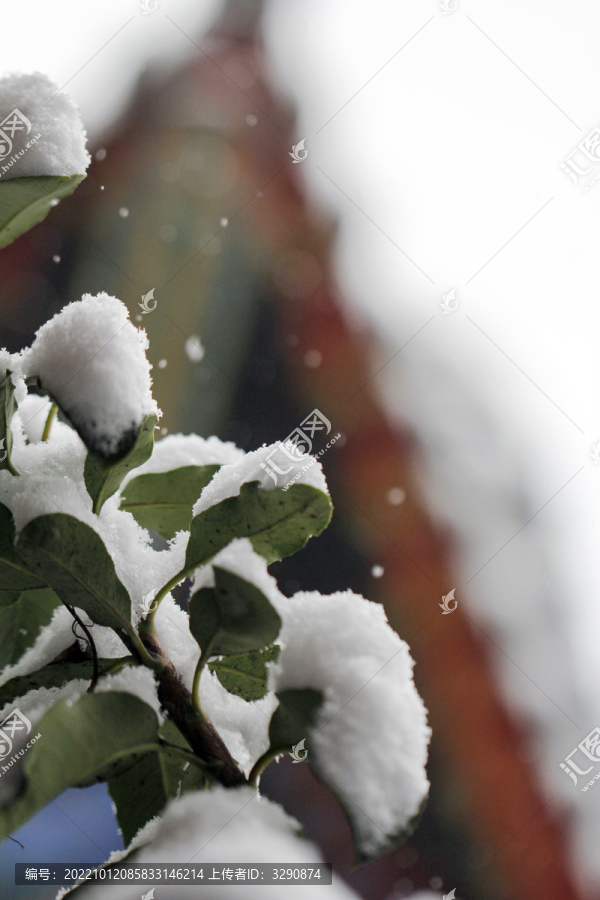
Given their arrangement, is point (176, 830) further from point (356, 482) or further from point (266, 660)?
point (356, 482)

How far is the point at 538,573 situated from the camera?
1.75 meters

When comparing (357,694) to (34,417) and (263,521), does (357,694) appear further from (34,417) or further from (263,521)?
(34,417)

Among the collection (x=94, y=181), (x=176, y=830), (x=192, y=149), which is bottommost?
(x=176, y=830)

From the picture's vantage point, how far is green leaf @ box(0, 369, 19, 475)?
34cm

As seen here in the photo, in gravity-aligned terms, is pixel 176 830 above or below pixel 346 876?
above

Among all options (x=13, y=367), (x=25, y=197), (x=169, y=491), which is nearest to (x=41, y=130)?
(x=25, y=197)

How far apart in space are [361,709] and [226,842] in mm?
93

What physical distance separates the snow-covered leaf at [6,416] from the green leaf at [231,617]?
0.51ft

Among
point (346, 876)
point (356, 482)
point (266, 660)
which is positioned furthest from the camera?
point (356, 482)

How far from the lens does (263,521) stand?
1.12 ft

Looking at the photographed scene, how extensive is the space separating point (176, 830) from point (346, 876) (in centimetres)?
185

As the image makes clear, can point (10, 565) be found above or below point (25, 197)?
below

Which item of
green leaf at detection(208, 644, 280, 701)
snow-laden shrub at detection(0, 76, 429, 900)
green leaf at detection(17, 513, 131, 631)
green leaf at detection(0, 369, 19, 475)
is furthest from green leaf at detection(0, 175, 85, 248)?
green leaf at detection(208, 644, 280, 701)

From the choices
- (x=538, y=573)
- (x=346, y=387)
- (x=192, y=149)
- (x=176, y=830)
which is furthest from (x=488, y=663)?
(x=192, y=149)
